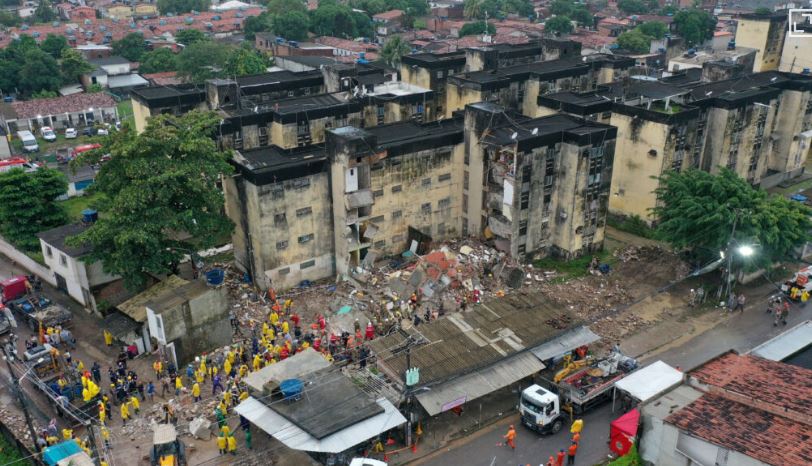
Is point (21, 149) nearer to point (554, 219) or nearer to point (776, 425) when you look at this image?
point (554, 219)

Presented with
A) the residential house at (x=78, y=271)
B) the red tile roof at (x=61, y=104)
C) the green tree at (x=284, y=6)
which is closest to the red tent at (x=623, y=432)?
the residential house at (x=78, y=271)

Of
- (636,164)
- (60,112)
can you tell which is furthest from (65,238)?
(60,112)

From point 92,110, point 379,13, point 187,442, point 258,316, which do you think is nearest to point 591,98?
point 258,316

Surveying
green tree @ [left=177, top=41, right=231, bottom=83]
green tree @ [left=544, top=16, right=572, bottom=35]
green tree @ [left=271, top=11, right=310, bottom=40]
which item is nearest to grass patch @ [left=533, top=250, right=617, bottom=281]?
green tree @ [left=177, top=41, right=231, bottom=83]

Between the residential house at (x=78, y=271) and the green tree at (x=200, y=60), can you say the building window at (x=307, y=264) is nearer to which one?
the residential house at (x=78, y=271)

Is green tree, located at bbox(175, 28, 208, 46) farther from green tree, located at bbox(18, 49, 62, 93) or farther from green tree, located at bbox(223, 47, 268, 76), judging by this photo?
green tree, located at bbox(223, 47, 268, 76)

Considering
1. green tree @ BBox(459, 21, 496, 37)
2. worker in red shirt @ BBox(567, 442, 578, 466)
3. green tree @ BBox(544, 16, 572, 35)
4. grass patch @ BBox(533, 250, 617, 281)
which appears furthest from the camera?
green tree @ BBox(459, 21, 496, 37)
